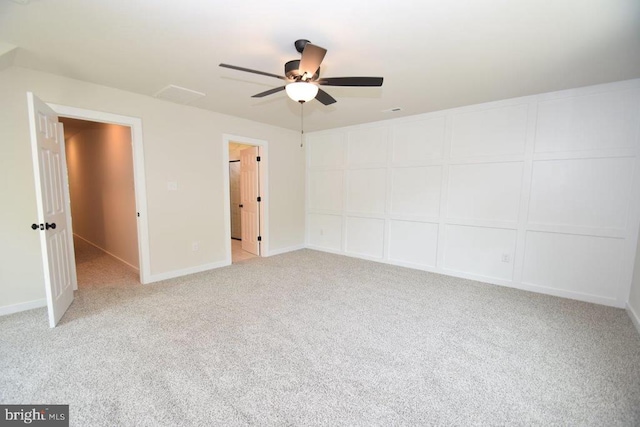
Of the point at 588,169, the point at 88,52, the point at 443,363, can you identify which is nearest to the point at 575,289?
the point at 588,169

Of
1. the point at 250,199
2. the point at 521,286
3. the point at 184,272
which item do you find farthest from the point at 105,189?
the point at 521,286

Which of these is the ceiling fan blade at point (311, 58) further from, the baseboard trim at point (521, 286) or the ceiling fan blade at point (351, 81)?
the baseboard trim at point (521, 286)

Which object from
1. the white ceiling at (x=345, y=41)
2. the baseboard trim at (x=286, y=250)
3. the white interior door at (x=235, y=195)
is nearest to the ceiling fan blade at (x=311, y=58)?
the white ceiling at (x=345, y=41)

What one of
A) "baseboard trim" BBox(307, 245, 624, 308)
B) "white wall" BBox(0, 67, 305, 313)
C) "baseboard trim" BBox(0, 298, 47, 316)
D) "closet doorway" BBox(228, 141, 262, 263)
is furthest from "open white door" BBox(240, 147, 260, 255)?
"baseboard trim" BBox(0, 298, 47, 316)

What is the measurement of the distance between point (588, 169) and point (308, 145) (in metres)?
4.36

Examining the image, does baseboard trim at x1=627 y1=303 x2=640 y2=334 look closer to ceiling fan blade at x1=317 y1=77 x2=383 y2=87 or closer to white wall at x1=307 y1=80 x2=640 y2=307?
white wall at x1=307 y1=80 x2=640 y2=307

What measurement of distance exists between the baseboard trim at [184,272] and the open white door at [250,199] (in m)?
0.95

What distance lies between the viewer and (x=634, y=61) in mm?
2418

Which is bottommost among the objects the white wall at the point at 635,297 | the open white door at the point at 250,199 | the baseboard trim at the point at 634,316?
the baseboard trim at the point at 634,316

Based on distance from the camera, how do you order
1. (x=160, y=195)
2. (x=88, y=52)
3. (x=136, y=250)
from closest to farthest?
(x=88, y=52) → (x=160, y=195) → (x=136, y=250)

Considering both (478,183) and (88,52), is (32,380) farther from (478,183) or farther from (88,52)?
(478,183)

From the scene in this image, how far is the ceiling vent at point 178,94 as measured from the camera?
3.22 meters

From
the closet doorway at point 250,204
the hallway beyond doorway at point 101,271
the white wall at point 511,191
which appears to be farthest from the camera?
the closet doorway at point 250,204

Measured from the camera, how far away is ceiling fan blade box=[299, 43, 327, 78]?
1785mm
